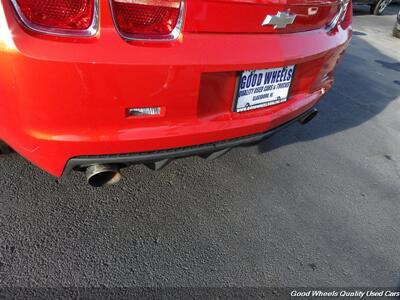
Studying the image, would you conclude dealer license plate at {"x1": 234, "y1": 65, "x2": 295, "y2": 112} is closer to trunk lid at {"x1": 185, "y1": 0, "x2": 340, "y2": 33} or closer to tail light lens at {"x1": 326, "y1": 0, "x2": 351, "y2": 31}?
trunk lid at {"x1": 185, "y1": 0, "x2": 340, "y2": 33}

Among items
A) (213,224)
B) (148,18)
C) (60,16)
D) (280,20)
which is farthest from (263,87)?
(60,16)

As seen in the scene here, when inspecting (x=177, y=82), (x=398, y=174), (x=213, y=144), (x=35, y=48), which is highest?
(x=35, y=48)

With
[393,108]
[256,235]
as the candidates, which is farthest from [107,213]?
[393,108]

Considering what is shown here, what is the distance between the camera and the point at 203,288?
1.63 meters

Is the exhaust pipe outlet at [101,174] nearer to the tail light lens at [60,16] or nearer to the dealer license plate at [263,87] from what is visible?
the tail light lens at [60,16]

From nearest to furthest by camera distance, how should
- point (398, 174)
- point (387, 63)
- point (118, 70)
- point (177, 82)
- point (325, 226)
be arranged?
point (118, 70) → point (177, 82) → point (325, 226) → point (398, 174) → point (387, 63)

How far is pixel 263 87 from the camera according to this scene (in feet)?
5.78

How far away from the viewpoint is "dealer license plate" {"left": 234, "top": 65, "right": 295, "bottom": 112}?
166 cm

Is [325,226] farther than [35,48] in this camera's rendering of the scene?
Yes

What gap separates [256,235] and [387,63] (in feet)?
17.8

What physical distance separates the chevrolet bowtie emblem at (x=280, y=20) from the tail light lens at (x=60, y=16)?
0.84 m

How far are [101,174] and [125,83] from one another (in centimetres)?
55

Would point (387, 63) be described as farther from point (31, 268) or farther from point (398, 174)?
point (31, 268)

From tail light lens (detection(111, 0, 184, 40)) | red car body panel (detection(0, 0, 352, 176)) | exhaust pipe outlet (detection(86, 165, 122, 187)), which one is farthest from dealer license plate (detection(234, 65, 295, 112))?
exhaust pipe outlet (detection(86, 165, 122, 187))
